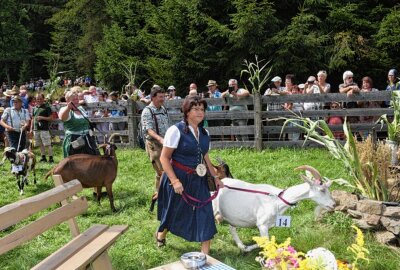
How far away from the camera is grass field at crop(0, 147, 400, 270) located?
4.89m

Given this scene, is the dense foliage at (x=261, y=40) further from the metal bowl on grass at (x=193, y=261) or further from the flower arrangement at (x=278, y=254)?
the flower arrangement at (x=278, y=254)

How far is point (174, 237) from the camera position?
552 cm

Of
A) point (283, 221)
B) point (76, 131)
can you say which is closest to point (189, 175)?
point (283, 221)

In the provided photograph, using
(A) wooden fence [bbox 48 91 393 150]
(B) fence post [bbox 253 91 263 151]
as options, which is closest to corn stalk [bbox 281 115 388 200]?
(A) wooden fence [bbox 48 91 393 150]

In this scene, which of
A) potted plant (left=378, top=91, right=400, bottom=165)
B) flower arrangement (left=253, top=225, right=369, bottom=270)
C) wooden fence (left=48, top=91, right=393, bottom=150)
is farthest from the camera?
wooden fence (left=48, top=91, right=393, bottom=150)

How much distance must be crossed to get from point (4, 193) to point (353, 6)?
11.6 meters

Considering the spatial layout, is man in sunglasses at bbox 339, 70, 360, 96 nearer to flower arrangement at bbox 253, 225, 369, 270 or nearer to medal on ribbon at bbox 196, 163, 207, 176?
medal on ribbon at bbox 196, 163, 207, 176

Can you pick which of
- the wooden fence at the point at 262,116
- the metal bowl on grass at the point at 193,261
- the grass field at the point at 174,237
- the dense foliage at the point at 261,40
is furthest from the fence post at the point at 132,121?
the metal bowl on grass at the point at 193,261

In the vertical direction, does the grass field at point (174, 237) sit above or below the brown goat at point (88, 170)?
below

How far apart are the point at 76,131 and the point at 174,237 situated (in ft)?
8.48

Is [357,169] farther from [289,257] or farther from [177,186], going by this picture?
[289,257]

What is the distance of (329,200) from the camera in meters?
4.67

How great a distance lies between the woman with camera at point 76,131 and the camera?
6.70 metres

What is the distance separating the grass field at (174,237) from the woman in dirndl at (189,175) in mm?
530
